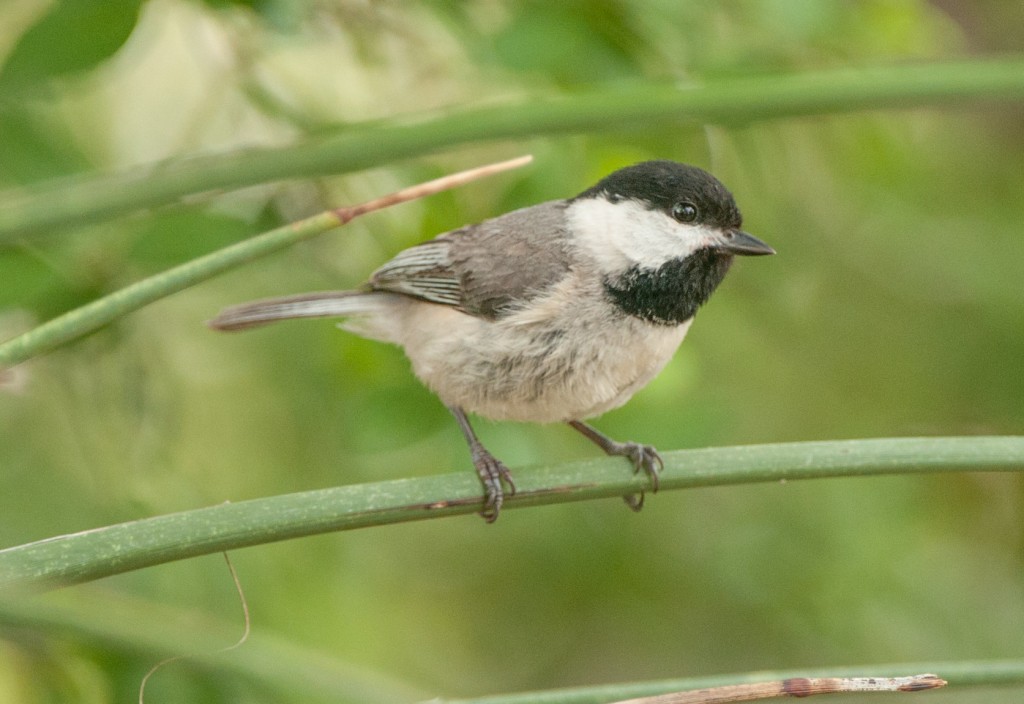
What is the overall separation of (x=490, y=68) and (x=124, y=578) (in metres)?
1.42

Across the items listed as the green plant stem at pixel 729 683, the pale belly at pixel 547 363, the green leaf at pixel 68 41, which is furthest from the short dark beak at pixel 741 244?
the green leaf at pixel 68 41

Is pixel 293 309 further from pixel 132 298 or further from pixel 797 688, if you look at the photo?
pixel 797 688

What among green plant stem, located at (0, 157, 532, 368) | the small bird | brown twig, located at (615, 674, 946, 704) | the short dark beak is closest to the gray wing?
the small bird

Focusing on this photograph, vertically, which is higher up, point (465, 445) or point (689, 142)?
point (689, 142)

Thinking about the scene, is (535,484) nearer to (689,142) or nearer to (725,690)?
(725,690)

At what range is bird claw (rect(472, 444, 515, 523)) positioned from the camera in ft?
6.51

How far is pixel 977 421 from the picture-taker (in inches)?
148

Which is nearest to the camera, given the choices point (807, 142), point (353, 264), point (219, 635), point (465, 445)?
point (219, 635)

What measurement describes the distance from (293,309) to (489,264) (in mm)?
486

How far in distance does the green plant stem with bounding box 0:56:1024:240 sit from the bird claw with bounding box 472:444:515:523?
63 centimetres

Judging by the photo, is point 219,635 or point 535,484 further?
point 219,635

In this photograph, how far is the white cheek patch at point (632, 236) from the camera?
88.3 inches

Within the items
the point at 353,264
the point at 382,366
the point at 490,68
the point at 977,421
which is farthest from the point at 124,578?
the point at 977,421

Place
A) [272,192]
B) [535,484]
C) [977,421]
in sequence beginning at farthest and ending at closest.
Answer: [977,421], [272,192], [535,484]
